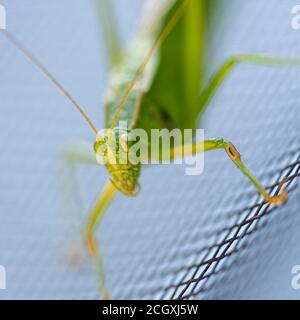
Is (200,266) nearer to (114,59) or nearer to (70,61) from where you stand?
(114,59)

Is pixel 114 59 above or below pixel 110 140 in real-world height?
above

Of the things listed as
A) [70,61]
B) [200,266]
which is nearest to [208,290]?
[200,266]

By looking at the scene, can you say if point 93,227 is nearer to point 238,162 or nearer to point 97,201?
point 97,201

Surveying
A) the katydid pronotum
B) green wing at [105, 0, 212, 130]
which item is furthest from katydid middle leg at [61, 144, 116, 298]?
green wing at [105, 0, 212, 130]

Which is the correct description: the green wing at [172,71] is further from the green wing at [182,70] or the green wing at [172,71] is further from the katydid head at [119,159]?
the katydid head at [119,159]

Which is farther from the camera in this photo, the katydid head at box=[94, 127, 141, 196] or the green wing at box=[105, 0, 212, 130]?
the green wing at box=[105, 0, 212, 130]

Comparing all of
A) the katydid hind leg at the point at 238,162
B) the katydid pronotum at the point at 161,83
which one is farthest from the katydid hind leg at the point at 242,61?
the katydid hind leg at the point at 238,162

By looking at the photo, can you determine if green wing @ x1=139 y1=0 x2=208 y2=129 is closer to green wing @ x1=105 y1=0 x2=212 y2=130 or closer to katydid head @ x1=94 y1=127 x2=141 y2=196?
green wing @ x1=105 y1=0 x2=212 y2=130
